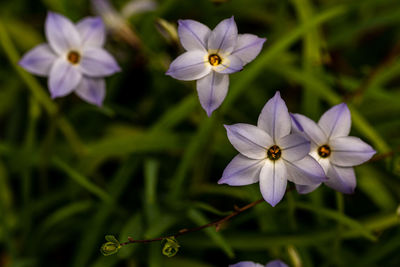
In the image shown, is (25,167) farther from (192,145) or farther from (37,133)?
(192,145)

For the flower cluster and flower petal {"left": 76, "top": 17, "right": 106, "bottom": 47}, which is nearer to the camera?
the flower cluster

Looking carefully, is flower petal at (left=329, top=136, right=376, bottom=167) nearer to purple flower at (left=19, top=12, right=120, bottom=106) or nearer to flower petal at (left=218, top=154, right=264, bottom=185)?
flower petal at (left=218, top=154, right=264, bottom=185)

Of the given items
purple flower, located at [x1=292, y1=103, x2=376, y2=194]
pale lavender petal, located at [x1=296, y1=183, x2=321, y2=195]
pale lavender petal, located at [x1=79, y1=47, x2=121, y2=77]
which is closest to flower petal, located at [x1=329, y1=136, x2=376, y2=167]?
purple flower, located at [x1=292, y1=103, x2=376, y2=194]

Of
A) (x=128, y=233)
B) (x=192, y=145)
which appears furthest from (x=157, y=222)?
(x=192, y=145)

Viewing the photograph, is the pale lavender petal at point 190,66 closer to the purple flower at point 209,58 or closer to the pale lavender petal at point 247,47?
the purple flower at point 209,58

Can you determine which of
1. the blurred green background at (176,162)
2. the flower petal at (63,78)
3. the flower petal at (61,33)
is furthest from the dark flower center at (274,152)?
the flower petal at (61,33)

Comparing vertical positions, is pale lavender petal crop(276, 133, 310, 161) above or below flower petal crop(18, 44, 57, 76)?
below
